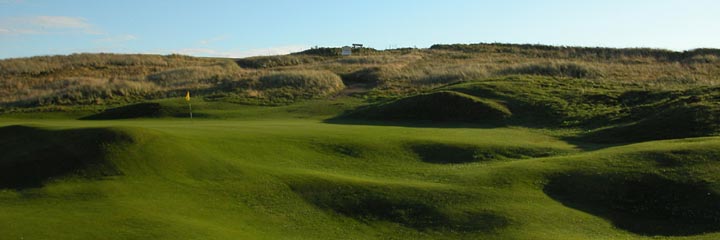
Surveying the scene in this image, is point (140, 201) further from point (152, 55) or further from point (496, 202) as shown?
point (152, 55)

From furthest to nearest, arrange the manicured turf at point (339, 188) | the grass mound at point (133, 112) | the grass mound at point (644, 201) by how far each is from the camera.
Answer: the grass mound at point (133, 112)
the grass mound at point (644, 201)
the manicured turf at point (339, 188)

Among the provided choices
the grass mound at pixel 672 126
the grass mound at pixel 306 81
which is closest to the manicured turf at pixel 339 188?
the grass mound at pixel 672 126

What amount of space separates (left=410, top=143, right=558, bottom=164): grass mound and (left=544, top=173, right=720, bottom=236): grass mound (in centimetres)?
400

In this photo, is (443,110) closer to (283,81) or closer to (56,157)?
(283,81)

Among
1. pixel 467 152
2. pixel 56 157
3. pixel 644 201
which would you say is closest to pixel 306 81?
pixel 467 152

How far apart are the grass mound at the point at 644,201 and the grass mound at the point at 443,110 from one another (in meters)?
14.9

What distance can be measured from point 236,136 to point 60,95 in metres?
30.5

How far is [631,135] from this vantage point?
2706 cm

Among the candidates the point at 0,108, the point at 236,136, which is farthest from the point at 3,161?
the point at 0,108

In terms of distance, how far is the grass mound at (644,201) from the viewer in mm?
16547

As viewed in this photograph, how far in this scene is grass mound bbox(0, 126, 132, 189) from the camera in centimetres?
1834

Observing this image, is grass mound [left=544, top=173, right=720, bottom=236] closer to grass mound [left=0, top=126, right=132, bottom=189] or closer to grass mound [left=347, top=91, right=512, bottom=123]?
grass mound [left=0, top=126, right=132, bottom=189]

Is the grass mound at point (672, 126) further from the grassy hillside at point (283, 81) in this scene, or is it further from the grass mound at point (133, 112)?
the grass mound at point (133, 112)

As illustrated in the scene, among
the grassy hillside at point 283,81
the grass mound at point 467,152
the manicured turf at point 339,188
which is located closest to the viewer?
the manicured turf at point 339,188
